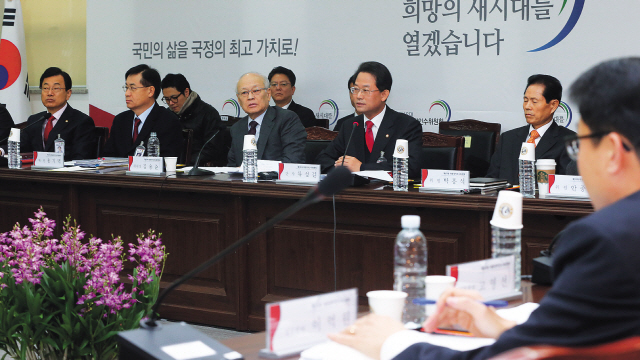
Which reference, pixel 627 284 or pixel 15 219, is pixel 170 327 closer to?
pixel 627 284

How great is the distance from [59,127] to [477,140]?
2.78 metres

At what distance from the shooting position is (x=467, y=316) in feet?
3.21

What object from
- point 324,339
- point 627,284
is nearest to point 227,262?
point 324,339

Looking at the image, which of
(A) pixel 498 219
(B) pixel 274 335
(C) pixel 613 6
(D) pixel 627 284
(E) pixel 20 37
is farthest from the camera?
(E) pixel 20 37

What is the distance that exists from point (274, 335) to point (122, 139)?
355 cm

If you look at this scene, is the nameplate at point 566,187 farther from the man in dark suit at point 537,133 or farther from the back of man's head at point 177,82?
the back of man's head at point 177,82

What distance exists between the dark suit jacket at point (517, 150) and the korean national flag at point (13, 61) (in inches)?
195

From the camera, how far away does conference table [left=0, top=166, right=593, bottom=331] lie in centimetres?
249

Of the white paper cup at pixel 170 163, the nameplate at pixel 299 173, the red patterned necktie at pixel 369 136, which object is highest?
the red patterned necktie at pixel 369 136

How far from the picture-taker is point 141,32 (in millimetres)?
5926

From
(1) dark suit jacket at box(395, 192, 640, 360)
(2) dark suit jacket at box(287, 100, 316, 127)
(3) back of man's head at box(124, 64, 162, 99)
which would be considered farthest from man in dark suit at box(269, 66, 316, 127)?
(1) dark suit jacket at box(395, 192, 640, 360)

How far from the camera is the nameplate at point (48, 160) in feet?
11.5

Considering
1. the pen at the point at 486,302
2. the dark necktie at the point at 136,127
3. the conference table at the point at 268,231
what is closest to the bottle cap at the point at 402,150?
the conference table at the point at 268,231

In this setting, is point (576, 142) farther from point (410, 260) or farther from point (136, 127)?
point (136, 127)
